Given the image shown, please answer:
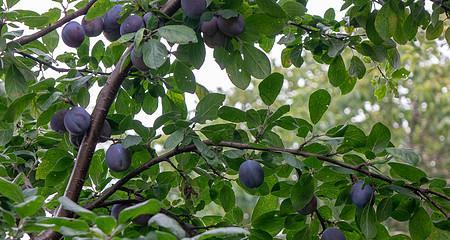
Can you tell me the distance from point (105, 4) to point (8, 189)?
38cm

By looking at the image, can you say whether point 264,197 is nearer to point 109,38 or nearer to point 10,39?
point 109,38

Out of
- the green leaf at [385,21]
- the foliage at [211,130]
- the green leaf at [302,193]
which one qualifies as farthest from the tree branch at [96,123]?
the green leaf at [385,21]

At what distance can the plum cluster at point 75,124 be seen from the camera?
1.15 m

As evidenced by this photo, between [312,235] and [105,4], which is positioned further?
[312,235]

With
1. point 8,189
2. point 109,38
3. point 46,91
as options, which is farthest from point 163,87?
point 8,189

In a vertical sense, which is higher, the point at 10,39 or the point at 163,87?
the point at 10,39

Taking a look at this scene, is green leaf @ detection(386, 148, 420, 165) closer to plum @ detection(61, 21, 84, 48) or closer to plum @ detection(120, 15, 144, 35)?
plum @ detection(120, 15, 144, 35)

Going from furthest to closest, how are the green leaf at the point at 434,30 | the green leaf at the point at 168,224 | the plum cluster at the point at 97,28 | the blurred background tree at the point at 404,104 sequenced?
the blurred background tree at the point at 404,104, the green leaf at the point at 434,30, the plum cluster at the point at 97,28, the green leaf at the point at 168,224

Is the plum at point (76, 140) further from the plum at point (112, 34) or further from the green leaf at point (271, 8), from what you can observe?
the green leaf at point (271, 8)

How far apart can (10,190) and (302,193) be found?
49cm

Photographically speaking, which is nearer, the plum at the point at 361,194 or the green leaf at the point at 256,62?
the plum at the point at 361,194

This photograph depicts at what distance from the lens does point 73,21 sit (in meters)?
1.34

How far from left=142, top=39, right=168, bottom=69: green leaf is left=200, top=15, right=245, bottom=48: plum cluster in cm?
10

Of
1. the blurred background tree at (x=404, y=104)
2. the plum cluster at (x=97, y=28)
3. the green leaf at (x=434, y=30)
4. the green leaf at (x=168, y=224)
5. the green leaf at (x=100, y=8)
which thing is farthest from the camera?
the blurred background tree at (x=404, y=104)
